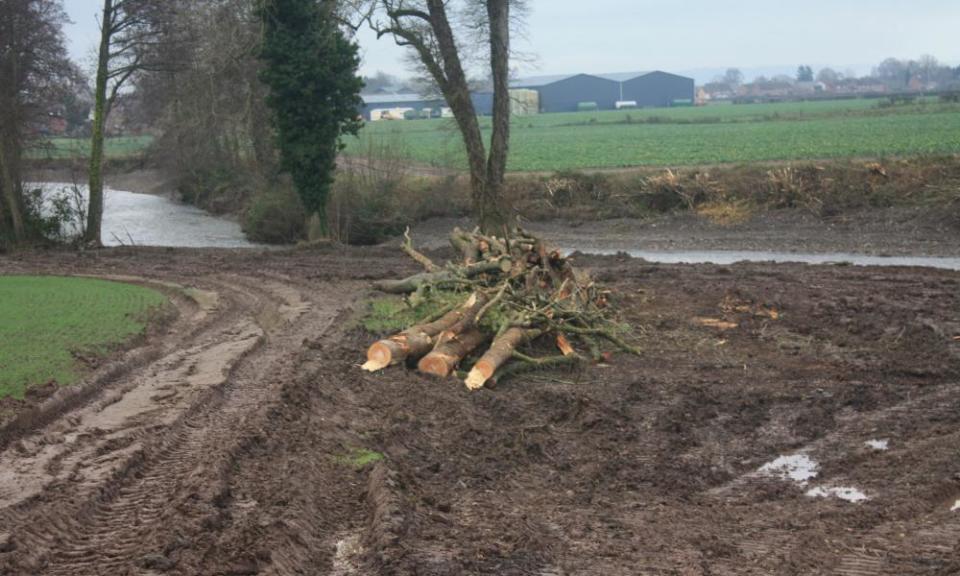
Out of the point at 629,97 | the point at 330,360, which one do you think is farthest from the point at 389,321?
the point at 629,97

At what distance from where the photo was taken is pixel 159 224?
135 ft

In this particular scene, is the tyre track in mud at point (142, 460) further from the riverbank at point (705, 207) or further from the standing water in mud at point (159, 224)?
the standing water in mud at point (159, 224)

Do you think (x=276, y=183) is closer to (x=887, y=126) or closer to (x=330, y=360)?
(x=330, y=360)

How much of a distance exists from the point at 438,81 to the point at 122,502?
21577mm

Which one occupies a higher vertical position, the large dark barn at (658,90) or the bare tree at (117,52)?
the large dark barn at (658,90)

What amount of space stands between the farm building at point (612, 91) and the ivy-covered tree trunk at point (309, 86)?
11135cm

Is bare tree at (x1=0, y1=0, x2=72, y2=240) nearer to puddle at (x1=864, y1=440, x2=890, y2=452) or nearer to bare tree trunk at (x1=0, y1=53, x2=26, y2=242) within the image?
bare tree trunk at (x1=0, y1=53, x2=26, y2=242)

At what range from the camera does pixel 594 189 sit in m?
36.1

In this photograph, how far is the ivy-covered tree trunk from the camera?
1110 inches

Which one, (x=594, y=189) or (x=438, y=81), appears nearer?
(x=438, y=81)

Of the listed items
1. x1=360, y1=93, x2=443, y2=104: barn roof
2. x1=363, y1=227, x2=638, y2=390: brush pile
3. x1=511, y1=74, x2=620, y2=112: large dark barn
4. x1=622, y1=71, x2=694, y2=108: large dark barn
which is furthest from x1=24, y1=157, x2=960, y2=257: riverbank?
x1=622, y1=71, x2=694, y2=108: large dark barn

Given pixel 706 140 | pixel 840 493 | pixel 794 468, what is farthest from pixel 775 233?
pixel 706 140

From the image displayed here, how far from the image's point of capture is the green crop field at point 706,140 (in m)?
39.5

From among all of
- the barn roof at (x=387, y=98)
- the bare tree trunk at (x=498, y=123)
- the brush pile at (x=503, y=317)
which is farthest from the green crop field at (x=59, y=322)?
the barn roof at (x=387, y=98)
